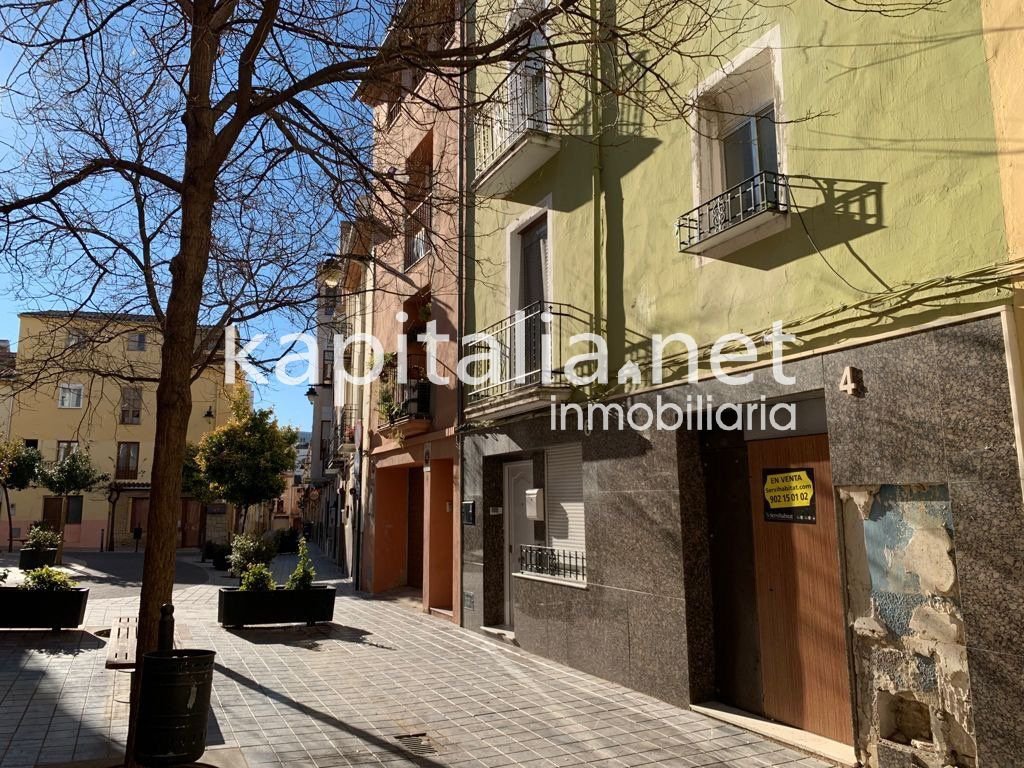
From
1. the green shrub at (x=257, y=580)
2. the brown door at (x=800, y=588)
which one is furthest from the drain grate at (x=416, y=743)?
the green shrub at (x=257, y=580)

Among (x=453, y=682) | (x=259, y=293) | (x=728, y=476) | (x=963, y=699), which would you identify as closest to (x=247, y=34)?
(x=259, y=293)

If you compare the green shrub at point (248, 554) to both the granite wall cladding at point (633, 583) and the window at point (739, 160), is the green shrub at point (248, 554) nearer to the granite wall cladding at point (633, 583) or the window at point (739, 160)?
the granite wall cladding at point (633, 583)

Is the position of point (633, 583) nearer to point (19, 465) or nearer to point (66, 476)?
point (19, 465)

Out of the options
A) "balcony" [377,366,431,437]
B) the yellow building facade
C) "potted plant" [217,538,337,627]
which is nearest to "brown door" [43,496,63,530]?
the yellow building facade

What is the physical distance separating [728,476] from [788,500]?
0.74 meters

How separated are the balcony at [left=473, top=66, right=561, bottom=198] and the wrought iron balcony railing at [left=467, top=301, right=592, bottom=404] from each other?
177 cm

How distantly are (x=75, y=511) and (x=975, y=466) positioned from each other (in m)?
40.4

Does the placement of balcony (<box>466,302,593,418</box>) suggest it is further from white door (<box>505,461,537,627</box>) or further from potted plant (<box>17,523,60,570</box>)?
potted plant (<box>17,523,60,570</box>)

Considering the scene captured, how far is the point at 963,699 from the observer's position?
4.51 m

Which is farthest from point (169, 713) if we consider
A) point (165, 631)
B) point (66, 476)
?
point (66, 476)

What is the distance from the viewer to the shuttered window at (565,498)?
905cm

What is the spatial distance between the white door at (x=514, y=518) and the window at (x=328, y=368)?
71.0 feet

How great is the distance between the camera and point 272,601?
1082 centimetres

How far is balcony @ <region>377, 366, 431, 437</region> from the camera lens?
13.4 metres
